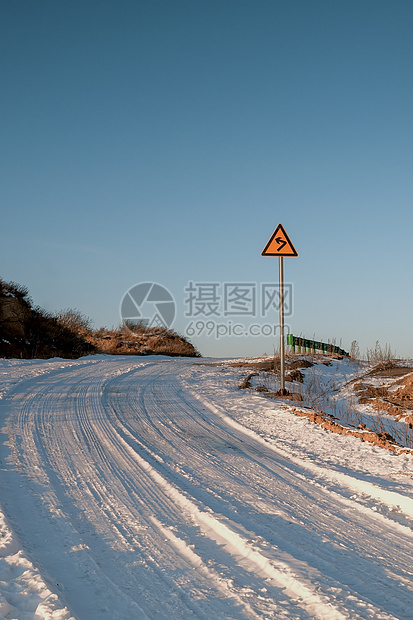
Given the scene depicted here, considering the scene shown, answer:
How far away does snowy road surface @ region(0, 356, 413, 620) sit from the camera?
2586 millimetres

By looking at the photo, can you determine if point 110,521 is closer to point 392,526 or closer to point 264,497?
point 264,497

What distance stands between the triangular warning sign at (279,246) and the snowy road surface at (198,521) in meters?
3.74

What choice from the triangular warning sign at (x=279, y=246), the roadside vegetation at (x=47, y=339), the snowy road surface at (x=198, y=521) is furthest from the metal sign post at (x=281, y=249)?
the roadside vegetation at (x=47, y=339)

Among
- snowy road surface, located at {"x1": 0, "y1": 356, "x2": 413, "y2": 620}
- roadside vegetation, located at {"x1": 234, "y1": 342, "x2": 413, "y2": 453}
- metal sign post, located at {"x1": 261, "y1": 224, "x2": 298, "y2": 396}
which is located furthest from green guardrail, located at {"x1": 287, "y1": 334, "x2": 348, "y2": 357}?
snowy road surface, located at {"x1": 0, "y1": 356, "x2": 413, "y2": 620}

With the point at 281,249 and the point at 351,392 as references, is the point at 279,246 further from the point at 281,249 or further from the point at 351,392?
the point at 351,392

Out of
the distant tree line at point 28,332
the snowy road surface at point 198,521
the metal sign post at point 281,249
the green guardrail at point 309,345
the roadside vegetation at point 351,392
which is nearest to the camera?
the snowy road surface at point 198,521

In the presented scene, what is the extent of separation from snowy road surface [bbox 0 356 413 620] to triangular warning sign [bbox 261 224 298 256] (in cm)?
374

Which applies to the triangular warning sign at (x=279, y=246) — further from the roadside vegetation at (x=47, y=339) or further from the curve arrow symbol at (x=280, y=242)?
the roadside vegetation at (x=47, y=339)

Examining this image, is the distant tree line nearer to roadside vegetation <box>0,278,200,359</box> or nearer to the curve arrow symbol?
roadside vegetation <box>0,278,200,359</box>

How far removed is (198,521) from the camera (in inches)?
144

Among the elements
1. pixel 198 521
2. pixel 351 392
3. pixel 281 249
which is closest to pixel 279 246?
pixel 281 249

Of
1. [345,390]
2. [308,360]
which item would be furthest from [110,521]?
[308,360]

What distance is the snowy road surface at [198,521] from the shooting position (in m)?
2.59

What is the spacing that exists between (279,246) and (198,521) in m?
6.96
